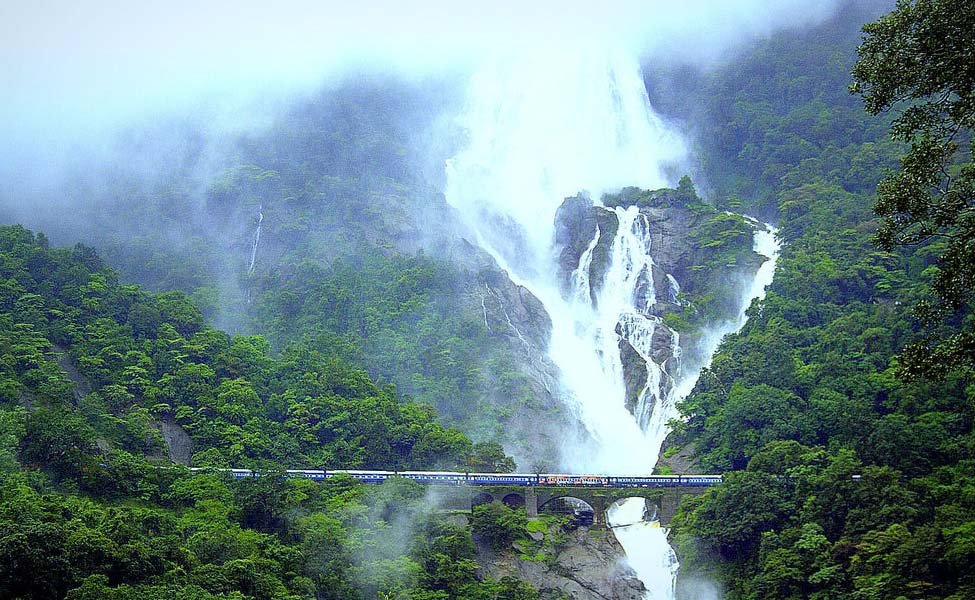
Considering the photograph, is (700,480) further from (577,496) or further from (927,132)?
(927,132)

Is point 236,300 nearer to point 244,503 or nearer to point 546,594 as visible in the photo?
point 244,503

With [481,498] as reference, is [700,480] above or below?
above

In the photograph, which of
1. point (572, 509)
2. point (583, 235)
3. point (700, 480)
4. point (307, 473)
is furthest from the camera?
point (583, 235)

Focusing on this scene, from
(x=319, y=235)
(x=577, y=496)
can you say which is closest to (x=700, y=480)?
(x=577, y=496)

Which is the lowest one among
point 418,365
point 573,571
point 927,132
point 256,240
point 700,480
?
point 927,132

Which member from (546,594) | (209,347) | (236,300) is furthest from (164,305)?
(546,594)

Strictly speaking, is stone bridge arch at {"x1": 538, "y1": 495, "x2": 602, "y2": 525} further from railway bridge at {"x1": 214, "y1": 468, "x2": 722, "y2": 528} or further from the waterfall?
the waterfall

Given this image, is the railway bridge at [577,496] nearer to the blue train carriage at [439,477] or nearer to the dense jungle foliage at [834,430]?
the blue train carriage at [439,477]
